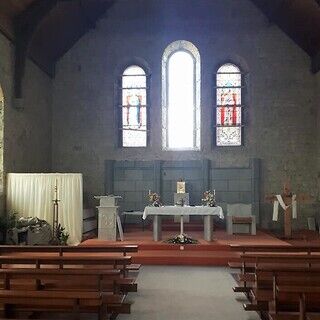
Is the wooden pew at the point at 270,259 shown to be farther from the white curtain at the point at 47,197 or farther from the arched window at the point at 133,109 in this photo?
the arched window at the point at 133,109

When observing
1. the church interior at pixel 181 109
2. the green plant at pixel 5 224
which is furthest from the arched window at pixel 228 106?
the green plant at pixel 5 224

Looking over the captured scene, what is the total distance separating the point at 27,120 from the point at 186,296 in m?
7.55

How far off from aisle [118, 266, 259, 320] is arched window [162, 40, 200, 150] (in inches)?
245

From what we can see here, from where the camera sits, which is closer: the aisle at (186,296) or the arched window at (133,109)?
the aisle at (186,296)

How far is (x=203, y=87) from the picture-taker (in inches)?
523

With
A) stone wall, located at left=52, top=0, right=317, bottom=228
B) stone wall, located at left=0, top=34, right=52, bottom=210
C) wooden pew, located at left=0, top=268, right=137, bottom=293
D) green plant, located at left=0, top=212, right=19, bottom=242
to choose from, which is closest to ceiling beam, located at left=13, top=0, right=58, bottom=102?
stone wall, located at left=0, top=34, right=52, bottom=210

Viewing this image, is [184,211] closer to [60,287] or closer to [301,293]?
[60,287]

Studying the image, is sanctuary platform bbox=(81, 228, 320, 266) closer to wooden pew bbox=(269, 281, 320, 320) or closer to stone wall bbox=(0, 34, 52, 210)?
stone wall bbox=(0, 34, 52, 210)

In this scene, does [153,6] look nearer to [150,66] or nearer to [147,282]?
[150,66]

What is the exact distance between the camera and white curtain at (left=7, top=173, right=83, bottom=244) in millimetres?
9875

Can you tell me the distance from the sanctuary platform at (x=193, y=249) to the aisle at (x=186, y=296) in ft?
1.14

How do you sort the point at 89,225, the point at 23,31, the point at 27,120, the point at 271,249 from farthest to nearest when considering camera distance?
the point at 89,225, the point at 27,120, the point at 23,31, the point at 271,249

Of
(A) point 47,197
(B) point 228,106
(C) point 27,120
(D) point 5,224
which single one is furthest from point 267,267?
(B) point 228,106

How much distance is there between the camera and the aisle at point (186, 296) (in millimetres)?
4961
